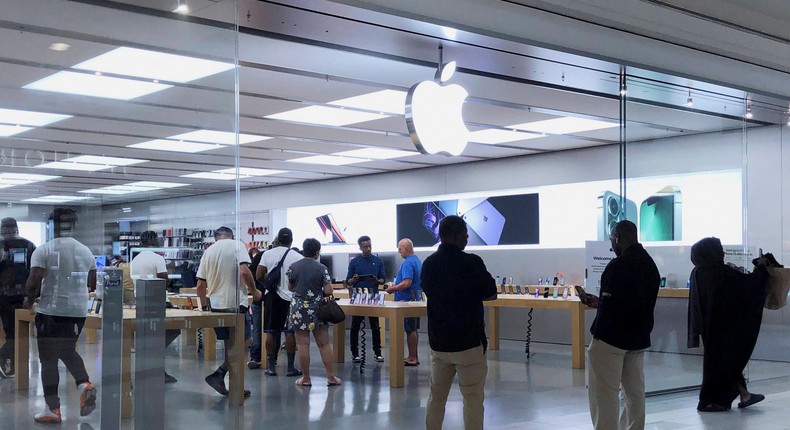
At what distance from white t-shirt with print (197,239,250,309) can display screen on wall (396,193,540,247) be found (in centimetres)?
861

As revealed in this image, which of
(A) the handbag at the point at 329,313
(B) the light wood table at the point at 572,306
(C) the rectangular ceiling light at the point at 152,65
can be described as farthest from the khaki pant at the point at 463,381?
(B) the light wood table at the point at 572,306

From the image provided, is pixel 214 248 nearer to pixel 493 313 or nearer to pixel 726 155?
pixel 726 155

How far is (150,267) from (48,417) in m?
1.02

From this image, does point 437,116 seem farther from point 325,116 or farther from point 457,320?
point 325,116

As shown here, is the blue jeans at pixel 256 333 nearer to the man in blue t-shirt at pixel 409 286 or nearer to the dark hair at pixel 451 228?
the man in blue t-shirt at pixel 409 286

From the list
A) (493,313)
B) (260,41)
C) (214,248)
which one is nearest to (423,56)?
(260,41)

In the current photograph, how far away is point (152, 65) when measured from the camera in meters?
5.18

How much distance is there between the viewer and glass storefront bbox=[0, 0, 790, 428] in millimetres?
5129

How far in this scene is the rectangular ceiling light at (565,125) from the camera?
36.8ft

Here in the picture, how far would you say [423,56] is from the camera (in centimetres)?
732

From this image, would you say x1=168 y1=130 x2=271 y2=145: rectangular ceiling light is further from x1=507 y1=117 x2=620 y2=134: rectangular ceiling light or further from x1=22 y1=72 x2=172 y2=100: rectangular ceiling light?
x1=507 y1=117 x2=620 y2=134: rectangular ceiling light

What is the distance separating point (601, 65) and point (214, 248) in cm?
375

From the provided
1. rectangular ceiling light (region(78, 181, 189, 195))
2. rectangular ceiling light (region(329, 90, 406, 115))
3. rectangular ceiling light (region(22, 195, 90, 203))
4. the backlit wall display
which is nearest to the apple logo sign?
rectangular ceiling light (region(329, 90, 406, 115))

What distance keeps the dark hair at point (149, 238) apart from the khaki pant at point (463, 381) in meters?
1.89
